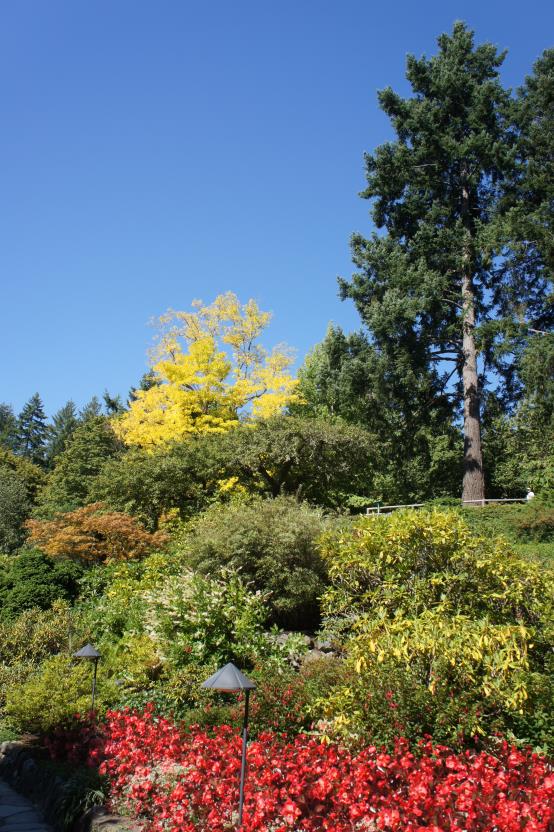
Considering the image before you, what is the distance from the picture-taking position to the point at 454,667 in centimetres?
477

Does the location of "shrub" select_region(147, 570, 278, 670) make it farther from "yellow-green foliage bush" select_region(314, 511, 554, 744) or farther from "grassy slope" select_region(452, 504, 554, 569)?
"grassy slope" select_region(452, 504, 554, 569)

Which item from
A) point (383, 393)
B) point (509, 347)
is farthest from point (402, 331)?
point (509, 347)

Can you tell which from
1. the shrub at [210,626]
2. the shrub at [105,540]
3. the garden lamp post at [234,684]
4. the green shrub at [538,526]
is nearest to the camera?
the garden lamp post at [234,684]

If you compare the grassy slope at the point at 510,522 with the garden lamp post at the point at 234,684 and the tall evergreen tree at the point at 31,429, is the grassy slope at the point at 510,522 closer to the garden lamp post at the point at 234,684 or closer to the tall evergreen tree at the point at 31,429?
the garden lamp post at the point at 234,684

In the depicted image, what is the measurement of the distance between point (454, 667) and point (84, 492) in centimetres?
2753

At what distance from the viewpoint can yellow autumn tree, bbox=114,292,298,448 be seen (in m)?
19.7

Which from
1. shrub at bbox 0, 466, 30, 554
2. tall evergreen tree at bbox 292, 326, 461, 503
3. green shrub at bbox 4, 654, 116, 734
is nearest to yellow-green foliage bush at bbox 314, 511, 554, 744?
green shrub at bbox 4, 654, 116, 734

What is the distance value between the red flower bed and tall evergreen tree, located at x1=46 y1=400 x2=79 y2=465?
5435 cm

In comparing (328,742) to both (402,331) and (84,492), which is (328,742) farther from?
(84,492)

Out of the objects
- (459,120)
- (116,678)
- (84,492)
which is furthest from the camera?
(84,492)

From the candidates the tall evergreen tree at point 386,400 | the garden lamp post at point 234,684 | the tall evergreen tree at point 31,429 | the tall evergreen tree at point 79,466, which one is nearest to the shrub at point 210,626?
the garden lamp post at point 234,684

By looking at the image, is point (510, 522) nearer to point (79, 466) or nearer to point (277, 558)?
point (277, 558)

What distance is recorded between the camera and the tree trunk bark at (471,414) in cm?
1916

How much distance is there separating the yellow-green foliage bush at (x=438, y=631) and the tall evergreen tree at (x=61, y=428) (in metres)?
53.5
